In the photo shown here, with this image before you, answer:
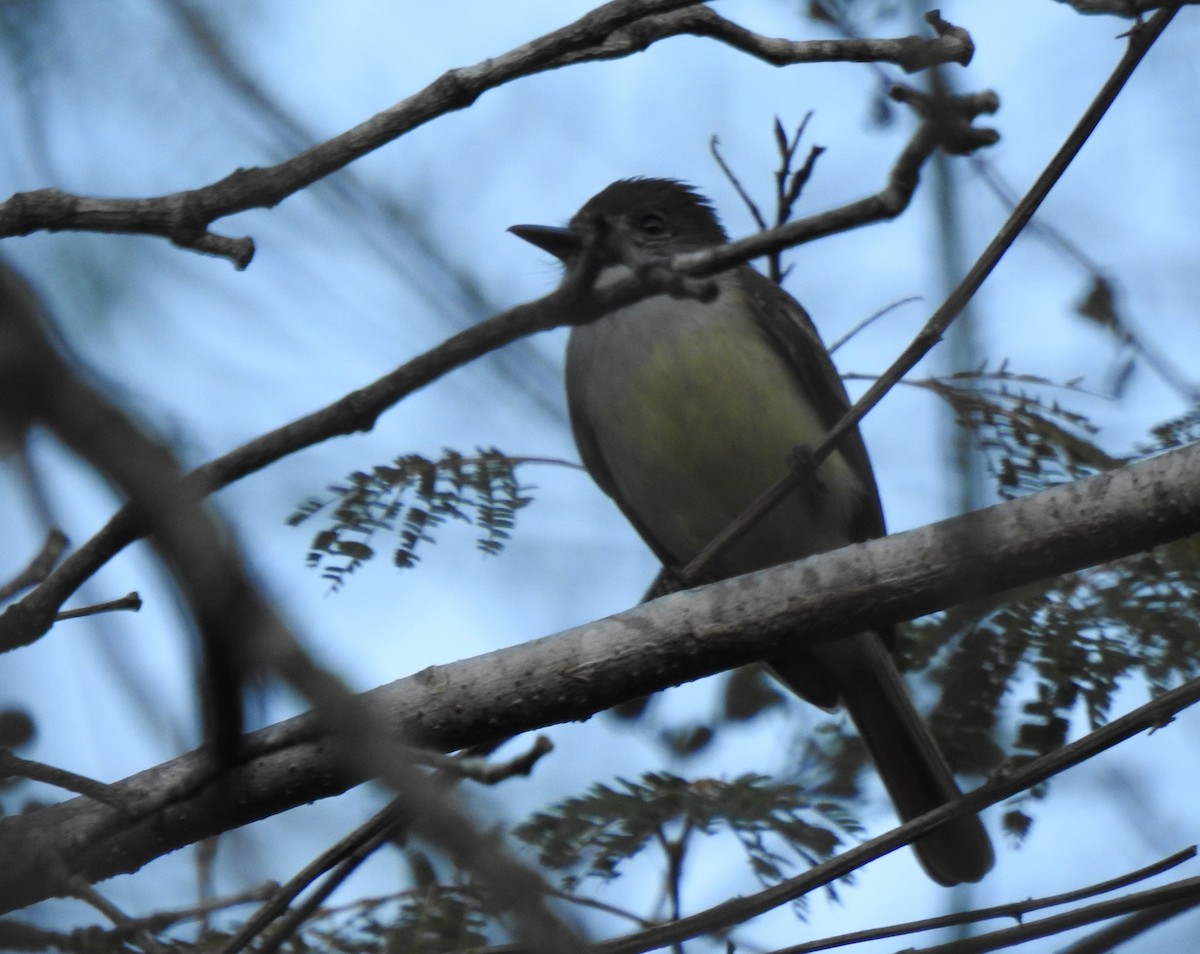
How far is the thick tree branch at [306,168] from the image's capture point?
356 cm

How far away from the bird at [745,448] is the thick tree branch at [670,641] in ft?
6.94

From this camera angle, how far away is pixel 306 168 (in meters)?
3.55

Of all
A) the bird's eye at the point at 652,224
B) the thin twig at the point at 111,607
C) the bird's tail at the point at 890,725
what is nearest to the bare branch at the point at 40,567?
the thin twig at the point at 111,607

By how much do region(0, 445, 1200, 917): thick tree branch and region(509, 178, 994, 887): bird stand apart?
2114mm

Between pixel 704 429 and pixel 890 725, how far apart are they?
4.73ft

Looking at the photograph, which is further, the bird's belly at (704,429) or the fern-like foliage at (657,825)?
the bird's belly at (704,429)

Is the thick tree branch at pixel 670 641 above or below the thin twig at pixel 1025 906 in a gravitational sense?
above

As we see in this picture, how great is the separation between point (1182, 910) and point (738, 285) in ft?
15.3

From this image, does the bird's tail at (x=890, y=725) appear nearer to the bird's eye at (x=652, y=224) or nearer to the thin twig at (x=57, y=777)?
the bird's eye at (x=652, y=224)

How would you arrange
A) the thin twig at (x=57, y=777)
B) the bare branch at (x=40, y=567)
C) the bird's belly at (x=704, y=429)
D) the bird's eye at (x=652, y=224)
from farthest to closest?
the bird's eye at (x=652, y=224)
the bird's belly at (x=704, y=429)
the bare branch at (x=40, y=567)
the thin twig at (x=57, y=777)

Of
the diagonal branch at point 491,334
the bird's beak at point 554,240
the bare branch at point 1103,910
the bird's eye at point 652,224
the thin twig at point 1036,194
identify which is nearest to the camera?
the diagonal branch at point 491,334

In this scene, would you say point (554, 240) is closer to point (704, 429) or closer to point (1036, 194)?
point (704, 429)

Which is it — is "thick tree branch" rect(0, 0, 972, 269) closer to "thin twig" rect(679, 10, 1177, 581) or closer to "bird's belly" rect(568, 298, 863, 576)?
"thin twig" rect(679, 10, 1177, 581)

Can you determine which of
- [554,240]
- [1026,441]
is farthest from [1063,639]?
[554,240]
